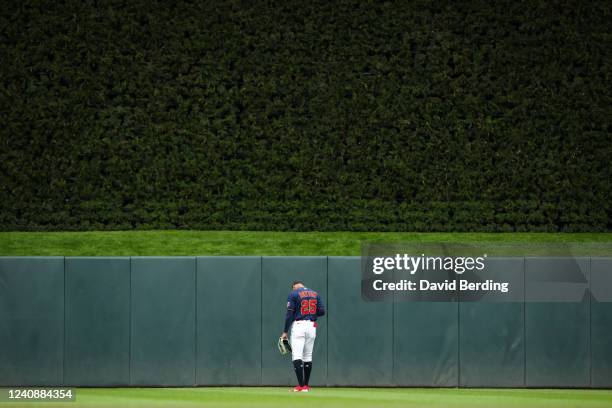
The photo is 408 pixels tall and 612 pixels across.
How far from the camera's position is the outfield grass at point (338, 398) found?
40.6 ft

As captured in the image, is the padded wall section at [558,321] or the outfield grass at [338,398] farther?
the padded wall section at [558,321]

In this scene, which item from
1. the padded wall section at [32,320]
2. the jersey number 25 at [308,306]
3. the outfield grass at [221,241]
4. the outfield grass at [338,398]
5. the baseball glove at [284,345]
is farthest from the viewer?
the outfield grass at [221,241]

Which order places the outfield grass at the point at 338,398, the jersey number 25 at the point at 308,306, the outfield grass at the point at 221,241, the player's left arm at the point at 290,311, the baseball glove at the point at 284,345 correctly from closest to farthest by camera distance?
the outfield grass at the point at 338,398 → the player's left arm at the point at 290,311 → the jersey number 25 at the point at 308,306 → the baseball glove at the point at 284,345 → the outfield grass at the point at 221,241

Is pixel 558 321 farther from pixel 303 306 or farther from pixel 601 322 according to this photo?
pixel 303 306

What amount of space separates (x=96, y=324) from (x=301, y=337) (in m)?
3.08

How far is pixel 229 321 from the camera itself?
14.2 metres

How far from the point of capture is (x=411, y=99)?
16938 mm

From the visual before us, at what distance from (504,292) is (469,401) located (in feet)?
6.80

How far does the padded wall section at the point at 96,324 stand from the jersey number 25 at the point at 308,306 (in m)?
2.68

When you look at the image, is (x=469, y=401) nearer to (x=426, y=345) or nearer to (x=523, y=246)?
(x=426, y=345)

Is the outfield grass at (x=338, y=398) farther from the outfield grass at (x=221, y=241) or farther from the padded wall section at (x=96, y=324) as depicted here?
the outfield grass at (x=221, y=241)

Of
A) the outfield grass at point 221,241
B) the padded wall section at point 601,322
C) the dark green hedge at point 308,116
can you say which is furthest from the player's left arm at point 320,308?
the padded wall section at point 601,322

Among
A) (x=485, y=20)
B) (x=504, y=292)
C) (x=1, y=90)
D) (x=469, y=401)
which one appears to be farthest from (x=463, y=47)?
(x=1, y=90)

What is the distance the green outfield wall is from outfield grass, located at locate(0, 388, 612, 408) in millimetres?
299
